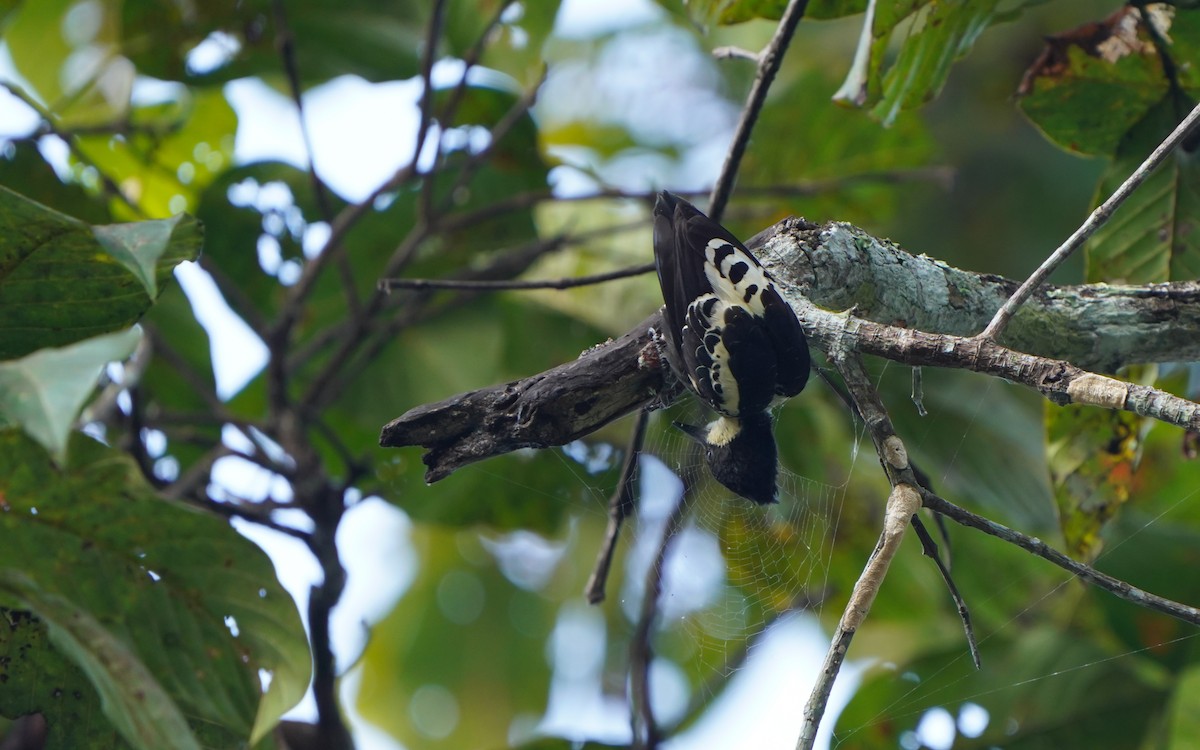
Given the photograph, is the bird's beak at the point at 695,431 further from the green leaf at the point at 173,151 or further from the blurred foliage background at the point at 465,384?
the green leaf at the point at 173,151

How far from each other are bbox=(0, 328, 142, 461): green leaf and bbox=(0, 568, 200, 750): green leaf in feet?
1.11

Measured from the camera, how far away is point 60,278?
140 centimetres

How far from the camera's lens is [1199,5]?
1834mm

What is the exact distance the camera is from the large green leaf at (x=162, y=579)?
4.83 ft

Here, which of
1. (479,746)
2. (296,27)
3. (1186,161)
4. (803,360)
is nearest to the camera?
(803,360)

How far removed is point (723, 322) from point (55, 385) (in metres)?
0.85

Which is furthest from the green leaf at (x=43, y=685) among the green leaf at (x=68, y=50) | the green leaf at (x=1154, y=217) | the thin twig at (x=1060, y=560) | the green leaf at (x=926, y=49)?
the green leaf at (x=68, y=50)

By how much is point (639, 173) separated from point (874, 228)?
129 cm

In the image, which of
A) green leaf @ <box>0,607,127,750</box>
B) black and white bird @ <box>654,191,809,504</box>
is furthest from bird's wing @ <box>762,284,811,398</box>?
green leaf @ <box>0,607,127,750</box>

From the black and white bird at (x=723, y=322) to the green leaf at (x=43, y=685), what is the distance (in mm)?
991

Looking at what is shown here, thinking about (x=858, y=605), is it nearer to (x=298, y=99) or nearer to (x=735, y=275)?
(x=735, y=275)

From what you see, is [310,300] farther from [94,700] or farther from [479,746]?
[479,746]

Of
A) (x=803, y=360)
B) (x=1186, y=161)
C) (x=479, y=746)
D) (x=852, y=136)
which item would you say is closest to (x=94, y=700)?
(x=803, y=360)

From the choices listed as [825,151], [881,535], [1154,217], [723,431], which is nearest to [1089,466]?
[1154,217]
